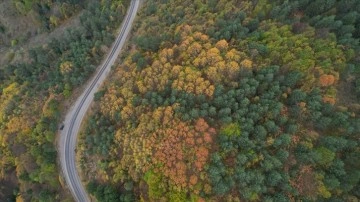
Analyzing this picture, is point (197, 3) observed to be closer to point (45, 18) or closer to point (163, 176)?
point (163, 176)

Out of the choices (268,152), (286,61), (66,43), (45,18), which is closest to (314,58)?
(286,61)

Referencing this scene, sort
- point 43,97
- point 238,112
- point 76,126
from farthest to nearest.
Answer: point 43,97, point 76,126, point 238,112

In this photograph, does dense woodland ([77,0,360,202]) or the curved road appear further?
the curved road

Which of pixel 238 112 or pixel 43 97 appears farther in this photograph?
pixel 43 97

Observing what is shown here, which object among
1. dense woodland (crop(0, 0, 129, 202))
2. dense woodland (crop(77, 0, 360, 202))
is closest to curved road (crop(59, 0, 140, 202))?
dense woodland (crop(0, 0, 129, 202))

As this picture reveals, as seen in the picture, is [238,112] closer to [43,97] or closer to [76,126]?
[76,126]

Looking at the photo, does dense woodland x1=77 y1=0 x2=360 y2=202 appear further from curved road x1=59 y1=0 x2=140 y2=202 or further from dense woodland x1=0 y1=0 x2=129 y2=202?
dense woodland x1=0 y1=0 x2=129 y2=202

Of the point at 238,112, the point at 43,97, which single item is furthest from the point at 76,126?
the point at 238,112
